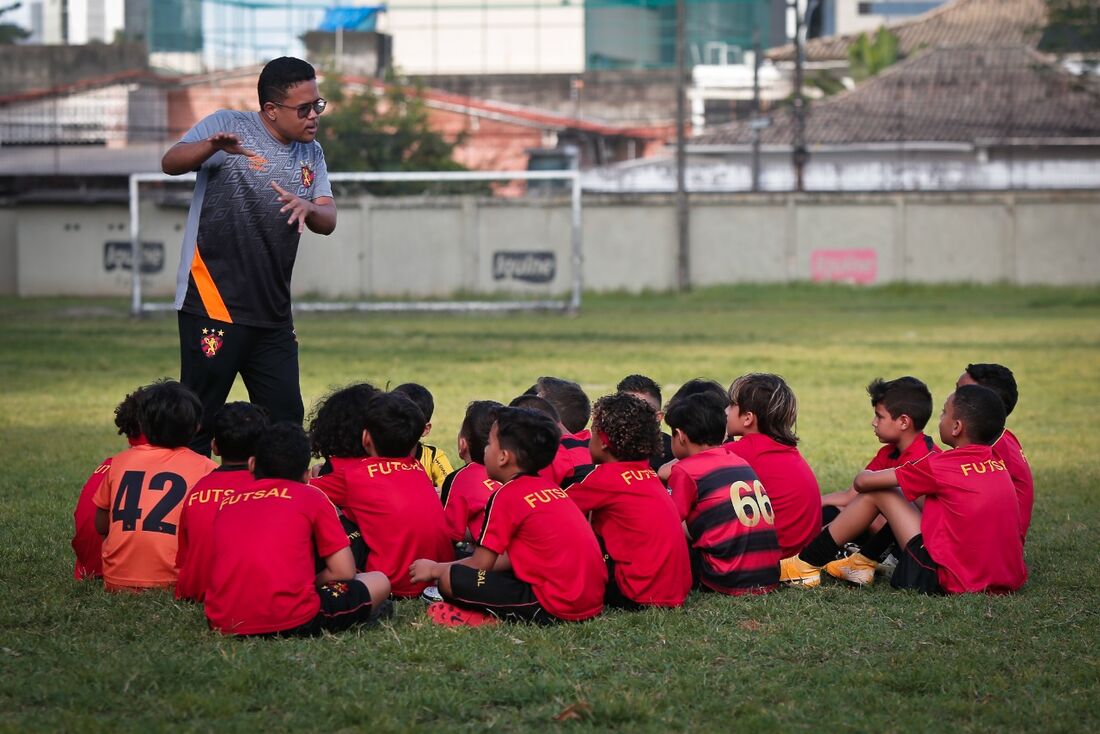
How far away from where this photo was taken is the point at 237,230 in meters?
5.58

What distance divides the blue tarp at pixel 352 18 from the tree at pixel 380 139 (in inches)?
334

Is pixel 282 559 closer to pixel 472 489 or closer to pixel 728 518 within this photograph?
pixel 472 489

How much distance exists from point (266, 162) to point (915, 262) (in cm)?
2971

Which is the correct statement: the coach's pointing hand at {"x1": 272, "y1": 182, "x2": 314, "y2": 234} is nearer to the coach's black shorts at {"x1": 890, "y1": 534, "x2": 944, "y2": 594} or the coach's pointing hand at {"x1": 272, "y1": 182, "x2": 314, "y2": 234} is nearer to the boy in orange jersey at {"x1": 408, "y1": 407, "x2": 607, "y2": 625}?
the boy in orange jersey at {"x1": 408, "y1": 407, "x2": 607, "y2": 625}

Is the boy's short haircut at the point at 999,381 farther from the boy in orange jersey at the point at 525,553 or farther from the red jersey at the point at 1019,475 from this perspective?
the boy in orange jersey at the point at 525,553

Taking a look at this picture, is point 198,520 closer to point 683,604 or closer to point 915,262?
point 683,604

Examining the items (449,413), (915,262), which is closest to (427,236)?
(915,262)

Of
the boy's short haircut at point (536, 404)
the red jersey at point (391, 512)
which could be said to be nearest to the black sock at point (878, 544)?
the boy's short haircut at point (536, 404)

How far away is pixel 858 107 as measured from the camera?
42.0 metres

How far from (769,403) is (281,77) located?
2406mm

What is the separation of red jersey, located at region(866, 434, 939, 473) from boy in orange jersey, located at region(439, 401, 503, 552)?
1.68 meters

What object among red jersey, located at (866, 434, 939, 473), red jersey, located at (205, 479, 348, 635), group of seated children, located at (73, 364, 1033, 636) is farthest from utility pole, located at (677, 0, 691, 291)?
red jersey, located at (205, 479, 348, 635)

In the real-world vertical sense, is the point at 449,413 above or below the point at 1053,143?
below

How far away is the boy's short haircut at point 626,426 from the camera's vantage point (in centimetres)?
510
